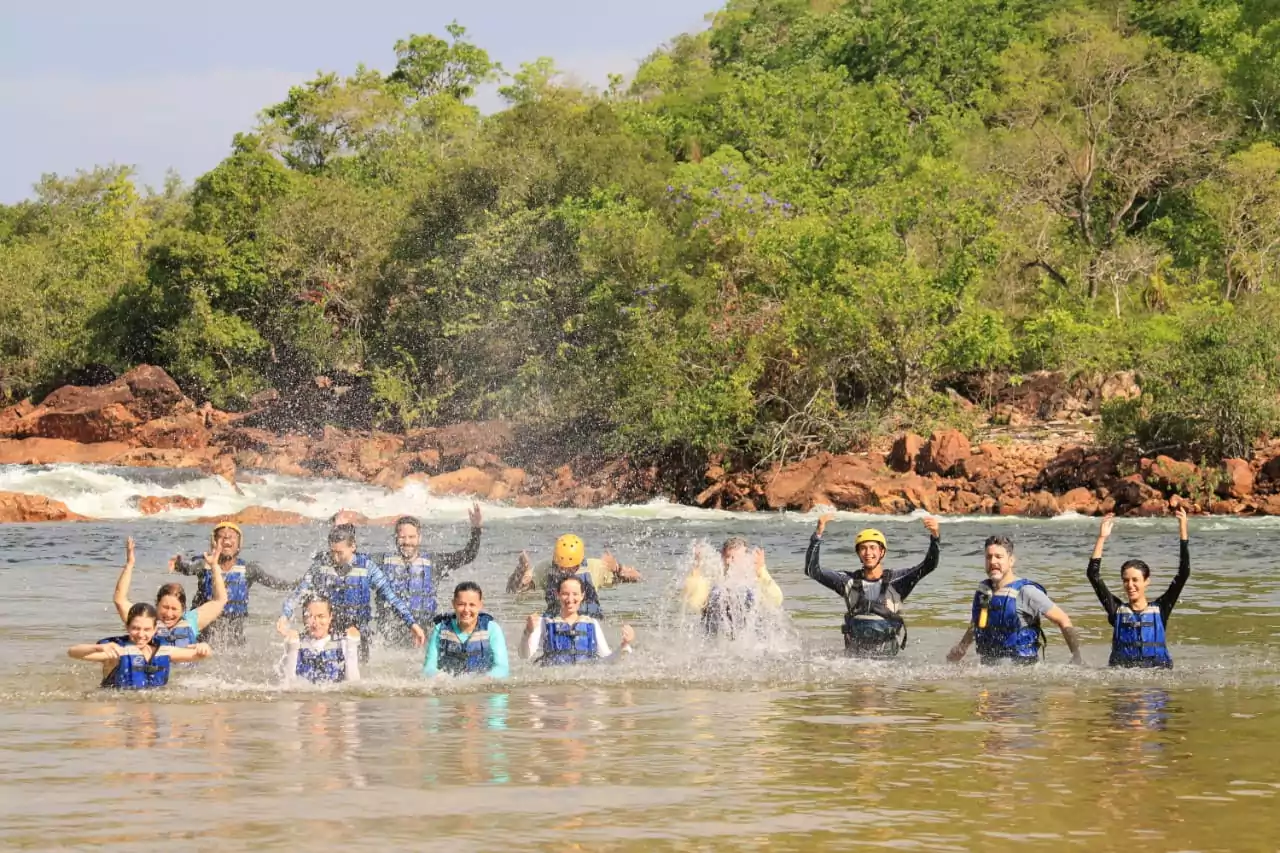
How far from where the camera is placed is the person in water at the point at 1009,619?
1295 cm

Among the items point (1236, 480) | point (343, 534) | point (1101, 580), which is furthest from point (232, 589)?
point (1236, 480)

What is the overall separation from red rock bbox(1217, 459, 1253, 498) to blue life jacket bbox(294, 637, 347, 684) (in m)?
27.9

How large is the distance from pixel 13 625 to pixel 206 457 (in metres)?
35.4

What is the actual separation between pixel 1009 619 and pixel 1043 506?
996 inches

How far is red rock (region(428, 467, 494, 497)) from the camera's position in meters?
46.5

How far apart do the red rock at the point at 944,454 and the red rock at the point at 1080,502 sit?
291 cm

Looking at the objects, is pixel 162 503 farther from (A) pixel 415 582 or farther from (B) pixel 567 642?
(B) pixel 567 642

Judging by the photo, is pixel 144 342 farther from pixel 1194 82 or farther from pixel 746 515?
pixel 1194 82

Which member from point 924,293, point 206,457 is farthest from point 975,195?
point 206,457

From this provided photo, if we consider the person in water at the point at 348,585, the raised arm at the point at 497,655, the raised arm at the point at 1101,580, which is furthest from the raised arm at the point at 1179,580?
the person in water at the point at 348,585

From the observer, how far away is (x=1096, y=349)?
45312 mm

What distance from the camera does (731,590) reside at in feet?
46.8

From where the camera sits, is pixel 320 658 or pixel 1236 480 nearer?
pixel 320 658

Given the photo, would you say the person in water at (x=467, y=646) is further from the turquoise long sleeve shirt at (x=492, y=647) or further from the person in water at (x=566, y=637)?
the person in water at (x=566, y=637)
